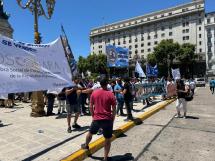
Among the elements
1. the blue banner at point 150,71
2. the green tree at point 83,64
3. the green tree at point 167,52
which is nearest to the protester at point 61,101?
the blue banner at point 150,71

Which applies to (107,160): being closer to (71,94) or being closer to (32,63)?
(32,63)

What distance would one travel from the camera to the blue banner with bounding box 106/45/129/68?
1324 centimetres

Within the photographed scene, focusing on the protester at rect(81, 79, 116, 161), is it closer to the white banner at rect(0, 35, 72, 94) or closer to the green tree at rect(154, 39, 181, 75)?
the white banner at rect(0, 35, 72, 94)

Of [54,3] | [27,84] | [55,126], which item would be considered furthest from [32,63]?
[54,3]

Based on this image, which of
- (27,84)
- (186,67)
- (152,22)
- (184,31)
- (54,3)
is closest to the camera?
(27,84)

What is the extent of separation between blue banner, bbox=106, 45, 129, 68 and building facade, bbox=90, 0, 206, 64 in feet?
237

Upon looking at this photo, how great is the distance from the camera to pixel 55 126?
9.20m

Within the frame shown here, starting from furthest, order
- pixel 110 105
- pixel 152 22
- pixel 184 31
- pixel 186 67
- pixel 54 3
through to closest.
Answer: pixel 152 22
pixel 184 31
pixel 186 67
pixel 54 3
pixel 110 105

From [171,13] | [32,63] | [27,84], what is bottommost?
[27,84]

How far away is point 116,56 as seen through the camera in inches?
546

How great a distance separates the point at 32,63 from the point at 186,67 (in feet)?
251

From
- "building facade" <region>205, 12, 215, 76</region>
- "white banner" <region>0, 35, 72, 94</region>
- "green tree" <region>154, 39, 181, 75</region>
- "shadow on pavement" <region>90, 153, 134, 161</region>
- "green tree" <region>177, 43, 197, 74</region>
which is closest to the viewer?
"white banner" <region>0, 35, 72, 94</region>

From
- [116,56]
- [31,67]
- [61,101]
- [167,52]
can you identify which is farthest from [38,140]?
[167,52]

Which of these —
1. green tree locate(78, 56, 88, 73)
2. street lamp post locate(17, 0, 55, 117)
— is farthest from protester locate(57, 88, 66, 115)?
green tree locate(78, 56, 88, 73)
